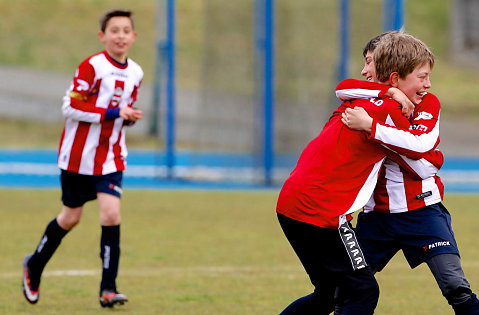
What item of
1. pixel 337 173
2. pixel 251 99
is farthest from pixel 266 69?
pixel 337 173

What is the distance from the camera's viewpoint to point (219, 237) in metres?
9.56

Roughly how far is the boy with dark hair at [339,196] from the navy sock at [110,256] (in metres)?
2.13

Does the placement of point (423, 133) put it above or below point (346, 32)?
below

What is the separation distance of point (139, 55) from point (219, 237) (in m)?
22.4

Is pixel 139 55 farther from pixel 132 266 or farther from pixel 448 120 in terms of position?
pixel 132 266

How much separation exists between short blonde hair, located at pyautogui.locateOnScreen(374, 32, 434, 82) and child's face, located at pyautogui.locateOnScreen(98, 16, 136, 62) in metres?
2.65

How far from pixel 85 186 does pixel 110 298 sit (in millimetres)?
866

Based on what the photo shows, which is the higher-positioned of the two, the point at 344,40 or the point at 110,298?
the point at 344,40

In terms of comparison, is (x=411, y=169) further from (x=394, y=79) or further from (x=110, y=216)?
(x=110, y=216)

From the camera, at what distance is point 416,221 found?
181 inches

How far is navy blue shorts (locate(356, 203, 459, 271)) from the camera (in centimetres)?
454

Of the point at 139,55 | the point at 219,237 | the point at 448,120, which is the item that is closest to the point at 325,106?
the point at 219,237

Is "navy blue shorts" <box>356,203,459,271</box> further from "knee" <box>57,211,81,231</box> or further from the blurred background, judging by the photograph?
the blurred background

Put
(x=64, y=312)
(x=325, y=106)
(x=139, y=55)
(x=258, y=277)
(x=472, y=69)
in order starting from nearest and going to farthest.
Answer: (x=64, y=312), (x=258, y=277), (x=325, y=106), (x=139, y=55), (x=472, y=69)
